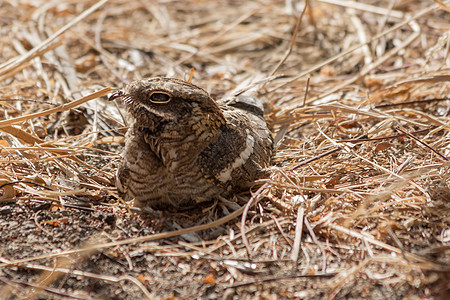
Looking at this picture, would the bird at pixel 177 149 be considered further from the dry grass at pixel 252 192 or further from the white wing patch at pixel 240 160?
the dry grass at pixel 252 192

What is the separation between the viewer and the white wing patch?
8.59 ft

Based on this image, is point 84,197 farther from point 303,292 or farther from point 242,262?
point 303,292

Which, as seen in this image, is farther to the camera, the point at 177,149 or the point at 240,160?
the point at 240,160

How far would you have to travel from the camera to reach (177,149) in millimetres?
2518

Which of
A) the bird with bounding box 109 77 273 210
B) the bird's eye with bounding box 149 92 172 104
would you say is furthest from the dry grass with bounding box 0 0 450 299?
the bird's eye with bounding box 149 92 172 104

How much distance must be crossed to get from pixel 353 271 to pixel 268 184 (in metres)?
0.82

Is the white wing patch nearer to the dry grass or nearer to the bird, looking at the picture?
the bird

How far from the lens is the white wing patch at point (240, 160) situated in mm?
2617

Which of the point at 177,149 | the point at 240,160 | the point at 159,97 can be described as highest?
the point at 159,97

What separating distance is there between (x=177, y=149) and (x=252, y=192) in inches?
21.7

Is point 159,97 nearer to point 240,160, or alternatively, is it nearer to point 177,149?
point 177,149

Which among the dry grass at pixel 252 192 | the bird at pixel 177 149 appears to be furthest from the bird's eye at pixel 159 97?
the dry grass at pixel 252 192

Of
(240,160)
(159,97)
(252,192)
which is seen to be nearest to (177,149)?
(159,97)

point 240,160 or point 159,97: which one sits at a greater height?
point 159,97
